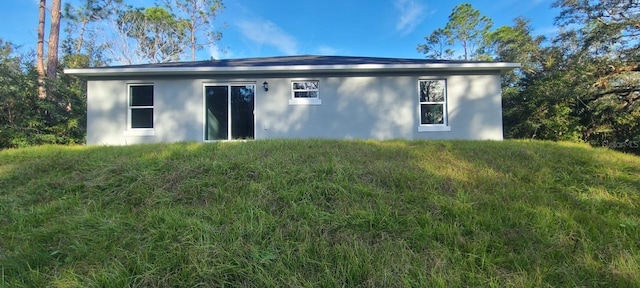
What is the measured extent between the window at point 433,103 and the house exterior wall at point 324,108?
160mm

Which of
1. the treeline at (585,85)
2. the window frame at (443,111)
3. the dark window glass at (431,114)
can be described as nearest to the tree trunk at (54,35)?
the window frame at (443,111)

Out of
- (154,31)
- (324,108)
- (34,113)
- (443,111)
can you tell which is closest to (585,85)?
(443,111)

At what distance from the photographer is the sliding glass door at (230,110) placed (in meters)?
9.50

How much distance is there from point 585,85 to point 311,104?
40.2 feet

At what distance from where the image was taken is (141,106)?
9414 millimetres

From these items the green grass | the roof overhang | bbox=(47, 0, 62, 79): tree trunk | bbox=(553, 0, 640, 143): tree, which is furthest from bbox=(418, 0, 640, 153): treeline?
bbox=(47, 0, 62, 79): tree trunk

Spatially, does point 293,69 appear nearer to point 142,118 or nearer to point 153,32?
point 142,118

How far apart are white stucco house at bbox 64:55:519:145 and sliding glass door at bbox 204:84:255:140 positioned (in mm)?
74

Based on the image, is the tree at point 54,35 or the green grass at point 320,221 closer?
the green grass at point 320,221

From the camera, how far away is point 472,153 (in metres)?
5.29

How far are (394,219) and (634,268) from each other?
187 centimetres

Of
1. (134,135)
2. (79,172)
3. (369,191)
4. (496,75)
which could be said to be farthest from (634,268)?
(134,135)

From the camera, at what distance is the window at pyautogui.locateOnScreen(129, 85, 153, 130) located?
9.41m

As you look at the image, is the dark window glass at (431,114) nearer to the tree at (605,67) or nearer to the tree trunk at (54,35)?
the tree at (605,67)
